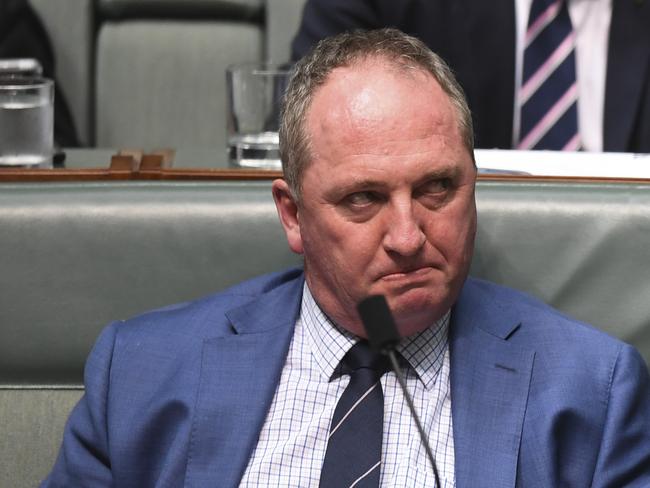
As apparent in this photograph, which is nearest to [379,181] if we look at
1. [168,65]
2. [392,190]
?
[392,190]

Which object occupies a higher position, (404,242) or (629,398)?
(404,242)

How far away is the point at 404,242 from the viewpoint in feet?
3.28

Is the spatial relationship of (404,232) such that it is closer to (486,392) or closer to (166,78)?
(486,392)

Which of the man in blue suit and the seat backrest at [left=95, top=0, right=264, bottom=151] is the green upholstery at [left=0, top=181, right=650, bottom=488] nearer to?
the man in blue suit

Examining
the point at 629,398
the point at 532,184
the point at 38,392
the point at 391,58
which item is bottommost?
the point at 38,392

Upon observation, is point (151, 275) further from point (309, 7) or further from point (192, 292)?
point (309, 7)

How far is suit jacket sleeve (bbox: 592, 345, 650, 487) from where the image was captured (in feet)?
3.41

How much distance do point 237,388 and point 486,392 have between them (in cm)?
22

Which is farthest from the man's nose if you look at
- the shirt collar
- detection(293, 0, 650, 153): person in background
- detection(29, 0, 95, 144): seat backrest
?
detection(29, 0, 95, 144): seat backrest

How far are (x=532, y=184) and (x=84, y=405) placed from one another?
495mm

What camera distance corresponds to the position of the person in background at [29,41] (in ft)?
7.18

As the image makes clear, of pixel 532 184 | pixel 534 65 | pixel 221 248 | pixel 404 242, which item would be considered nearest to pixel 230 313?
pixel 221 248

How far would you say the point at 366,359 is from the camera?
1.10m

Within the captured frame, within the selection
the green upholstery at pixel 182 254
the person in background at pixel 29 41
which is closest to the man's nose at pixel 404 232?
the green upholstery at pixel 182 254
